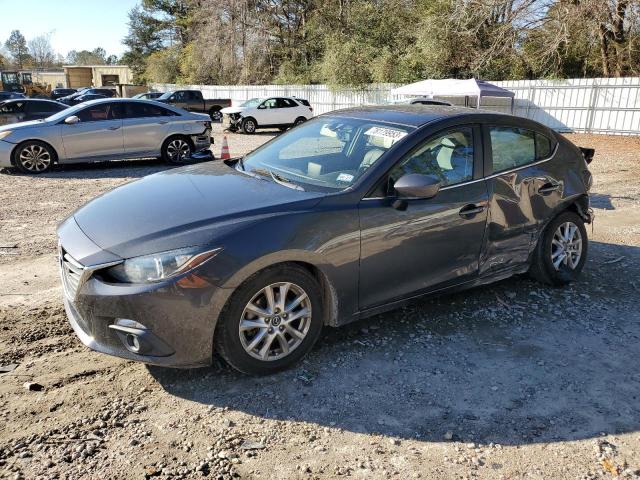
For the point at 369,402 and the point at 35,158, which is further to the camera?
the point at 35,158

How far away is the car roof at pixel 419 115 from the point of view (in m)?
4.23

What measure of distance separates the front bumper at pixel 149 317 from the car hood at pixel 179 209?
8.1 inches

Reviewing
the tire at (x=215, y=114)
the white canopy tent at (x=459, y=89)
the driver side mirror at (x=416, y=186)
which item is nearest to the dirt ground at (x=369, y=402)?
the driver side mirror at (x=416, y=186)

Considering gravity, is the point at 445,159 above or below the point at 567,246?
above

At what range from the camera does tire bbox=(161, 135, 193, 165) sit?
12.4m

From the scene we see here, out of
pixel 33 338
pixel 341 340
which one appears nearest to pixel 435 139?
pixel 341 340

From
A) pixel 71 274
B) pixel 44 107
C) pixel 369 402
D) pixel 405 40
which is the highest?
pixel 405 40

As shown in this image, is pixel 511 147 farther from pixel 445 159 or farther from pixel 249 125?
pixel 249 125

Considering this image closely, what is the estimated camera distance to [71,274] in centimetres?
335

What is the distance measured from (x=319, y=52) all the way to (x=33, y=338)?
116 ft

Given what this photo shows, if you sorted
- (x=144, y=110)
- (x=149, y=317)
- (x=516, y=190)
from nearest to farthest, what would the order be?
(x=149, y=317) < (x=516, y=190) < (x=144, y=110)

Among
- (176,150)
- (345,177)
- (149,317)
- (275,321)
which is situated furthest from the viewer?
(176,150)

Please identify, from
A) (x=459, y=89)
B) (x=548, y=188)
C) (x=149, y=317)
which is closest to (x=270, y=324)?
(x=149, y=317)

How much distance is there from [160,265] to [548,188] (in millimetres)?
3429
